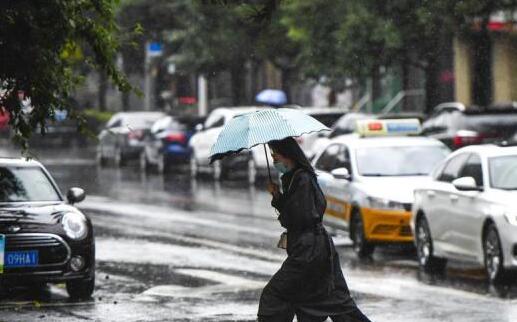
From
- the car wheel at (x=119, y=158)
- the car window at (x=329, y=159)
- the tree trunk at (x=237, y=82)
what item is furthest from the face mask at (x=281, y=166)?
the tree trunk at (x=237, y=82)

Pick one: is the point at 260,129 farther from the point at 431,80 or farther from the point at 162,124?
the point at 162,124

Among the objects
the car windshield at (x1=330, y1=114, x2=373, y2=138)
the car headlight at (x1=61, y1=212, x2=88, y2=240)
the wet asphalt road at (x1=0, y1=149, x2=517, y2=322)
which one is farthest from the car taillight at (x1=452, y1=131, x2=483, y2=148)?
the car headlight at (x1=61, y1=212, x2=88, y2=240)

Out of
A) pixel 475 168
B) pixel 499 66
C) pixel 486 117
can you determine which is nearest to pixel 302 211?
pixel 475 168

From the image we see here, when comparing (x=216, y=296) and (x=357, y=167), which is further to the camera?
(x=357, y=167)

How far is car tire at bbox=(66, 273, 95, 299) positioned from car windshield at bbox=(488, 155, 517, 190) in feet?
14.0

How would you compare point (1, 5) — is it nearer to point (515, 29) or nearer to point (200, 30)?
point (515, 29)

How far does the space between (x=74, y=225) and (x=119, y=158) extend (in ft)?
94.6

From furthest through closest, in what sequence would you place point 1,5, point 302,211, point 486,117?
1. point 486,117
2. point 1,5
3. point 302,211

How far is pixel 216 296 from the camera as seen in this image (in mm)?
14641

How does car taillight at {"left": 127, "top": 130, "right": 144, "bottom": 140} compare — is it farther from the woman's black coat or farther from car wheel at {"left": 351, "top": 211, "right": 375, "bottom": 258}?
the woman's black coat

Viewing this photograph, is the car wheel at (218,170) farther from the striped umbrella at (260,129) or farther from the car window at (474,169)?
the striped umbrella at (260,129)

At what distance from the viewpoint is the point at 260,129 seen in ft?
30.5

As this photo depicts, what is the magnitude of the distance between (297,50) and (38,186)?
28057mm

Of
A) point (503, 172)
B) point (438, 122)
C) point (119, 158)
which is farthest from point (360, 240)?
point (119, 158)
